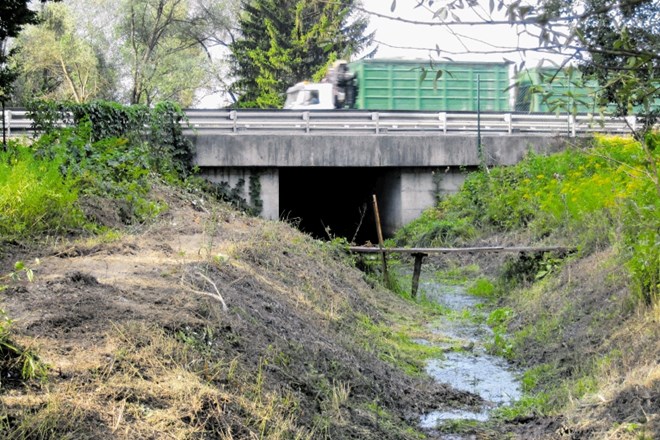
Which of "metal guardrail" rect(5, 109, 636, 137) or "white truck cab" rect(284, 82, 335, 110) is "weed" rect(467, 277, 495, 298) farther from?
"white truck cab" rect(284, 82, 335, 110)

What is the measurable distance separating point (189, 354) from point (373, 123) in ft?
63.0

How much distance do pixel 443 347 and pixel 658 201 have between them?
335 cm

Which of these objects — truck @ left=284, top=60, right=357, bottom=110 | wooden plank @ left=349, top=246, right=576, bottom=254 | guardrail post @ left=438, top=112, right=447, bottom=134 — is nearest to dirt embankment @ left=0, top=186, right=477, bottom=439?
wooden plank @ left=349, top=246, right=576, bottom=254

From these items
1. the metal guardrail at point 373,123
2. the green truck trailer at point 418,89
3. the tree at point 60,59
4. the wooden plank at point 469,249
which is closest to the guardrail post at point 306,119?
the metal guardrail at point 373,123

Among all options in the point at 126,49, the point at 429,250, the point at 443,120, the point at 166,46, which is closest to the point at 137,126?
the point at 429,250

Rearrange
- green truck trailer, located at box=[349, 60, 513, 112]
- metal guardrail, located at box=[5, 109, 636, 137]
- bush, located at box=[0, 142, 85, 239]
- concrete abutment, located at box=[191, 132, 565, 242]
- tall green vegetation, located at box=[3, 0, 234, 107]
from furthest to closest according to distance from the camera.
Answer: tall green vegetation, located at box=[3, 0, 234, 107], green truck trailer, located at box=[349, 60, 513, 112], metal guardrail, located at box=[5, 109, 636, 137], concrete abutment, located at box=[191, 132, 565, 242], bush, located at box=[0, 142, 85, 239]

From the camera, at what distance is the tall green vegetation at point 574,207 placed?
9.69 meters

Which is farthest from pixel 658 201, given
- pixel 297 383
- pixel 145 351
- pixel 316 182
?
pixel 316 182

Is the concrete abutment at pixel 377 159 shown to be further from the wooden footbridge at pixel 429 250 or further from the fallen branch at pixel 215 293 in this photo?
the fallen branch at pixel 215 293

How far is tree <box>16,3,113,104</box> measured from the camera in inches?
1767

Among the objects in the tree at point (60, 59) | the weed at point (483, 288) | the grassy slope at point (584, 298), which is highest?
the tree at point (60, 59)

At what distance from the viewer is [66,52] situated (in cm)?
4512

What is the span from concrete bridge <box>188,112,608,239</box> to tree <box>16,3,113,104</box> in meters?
23.0

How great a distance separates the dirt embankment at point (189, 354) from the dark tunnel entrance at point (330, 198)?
61.1 ft
